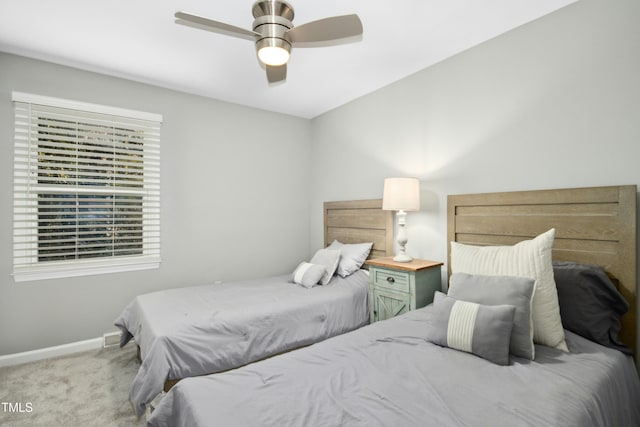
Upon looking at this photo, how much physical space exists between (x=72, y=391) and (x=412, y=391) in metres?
2.44

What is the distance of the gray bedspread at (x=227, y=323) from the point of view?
1.93 meters

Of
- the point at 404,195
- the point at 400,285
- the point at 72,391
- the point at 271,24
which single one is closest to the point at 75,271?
the point at 72,391

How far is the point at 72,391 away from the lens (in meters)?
2.26

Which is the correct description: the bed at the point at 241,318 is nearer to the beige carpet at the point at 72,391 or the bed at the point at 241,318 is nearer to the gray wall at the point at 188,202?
the beige carpet at the point at 72,391

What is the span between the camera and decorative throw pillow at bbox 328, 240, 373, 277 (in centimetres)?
317

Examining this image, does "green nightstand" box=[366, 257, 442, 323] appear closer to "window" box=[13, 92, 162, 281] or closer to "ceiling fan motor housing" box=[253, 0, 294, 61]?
"ceiling fan motor housing" box=[253, 0, 294, 61]

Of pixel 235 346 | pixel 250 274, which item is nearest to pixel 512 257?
pixel 235 346

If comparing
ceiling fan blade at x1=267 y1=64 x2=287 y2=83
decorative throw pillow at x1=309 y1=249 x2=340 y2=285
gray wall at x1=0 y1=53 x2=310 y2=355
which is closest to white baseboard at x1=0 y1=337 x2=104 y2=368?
gray wall at x1=0 y1=53 x2=310 y2=355

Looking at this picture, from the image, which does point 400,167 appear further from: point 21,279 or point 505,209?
point 21,279

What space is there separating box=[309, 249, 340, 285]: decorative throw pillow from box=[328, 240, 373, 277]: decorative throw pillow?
8cm

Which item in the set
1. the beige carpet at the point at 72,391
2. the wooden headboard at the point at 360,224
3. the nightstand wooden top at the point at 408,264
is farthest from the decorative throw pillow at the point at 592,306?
the beige carpet at the point at 72,391

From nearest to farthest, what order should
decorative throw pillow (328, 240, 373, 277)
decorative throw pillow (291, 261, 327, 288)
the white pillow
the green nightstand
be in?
the white pillow → the green nightstand → decorative throw pillow (291, 261, 327, 288) → decorative throw pillow (328, 240, 373, 277)

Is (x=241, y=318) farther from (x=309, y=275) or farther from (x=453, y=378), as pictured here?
(x=453, y=378)

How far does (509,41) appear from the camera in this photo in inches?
90.7
